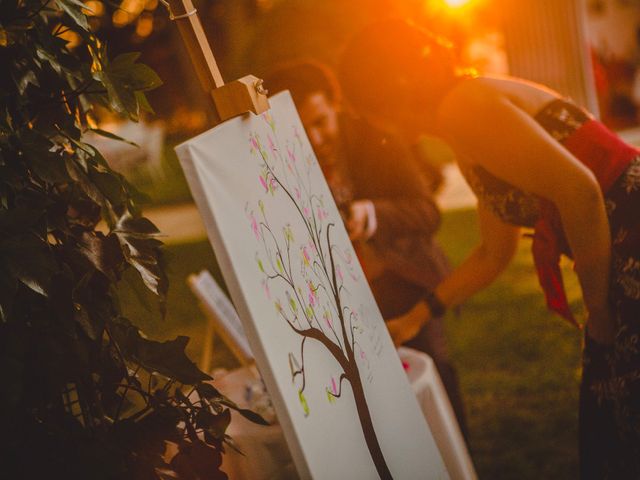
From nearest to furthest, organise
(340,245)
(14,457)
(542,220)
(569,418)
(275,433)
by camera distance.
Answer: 1. (14,457)
2. (340,245)
3. (542,220)
4. (275,433)
5. (569,418)

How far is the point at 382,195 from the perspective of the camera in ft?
8.23

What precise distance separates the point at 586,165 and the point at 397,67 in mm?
531

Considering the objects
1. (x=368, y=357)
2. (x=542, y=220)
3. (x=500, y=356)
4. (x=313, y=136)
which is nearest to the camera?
(x=368, y=357)

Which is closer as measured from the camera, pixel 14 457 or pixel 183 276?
pixel 14 457

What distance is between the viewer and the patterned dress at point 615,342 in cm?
152

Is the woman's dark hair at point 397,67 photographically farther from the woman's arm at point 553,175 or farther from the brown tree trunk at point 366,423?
the brown tree trunk at point 366,423

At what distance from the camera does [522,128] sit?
4.96 feet

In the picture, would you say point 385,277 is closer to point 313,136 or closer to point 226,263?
point 313,136

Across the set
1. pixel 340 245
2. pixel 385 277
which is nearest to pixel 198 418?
pixel 340 245

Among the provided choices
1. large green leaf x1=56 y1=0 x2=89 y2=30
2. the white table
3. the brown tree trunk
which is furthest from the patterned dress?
large green leaf x1=56 y1=0 x2=89 y2=30

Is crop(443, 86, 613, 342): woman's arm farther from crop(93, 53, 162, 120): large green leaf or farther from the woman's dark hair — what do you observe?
crop(93, 53, 162, 120): large green leaf

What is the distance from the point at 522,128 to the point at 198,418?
0.93 metres

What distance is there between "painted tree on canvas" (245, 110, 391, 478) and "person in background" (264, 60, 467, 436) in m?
0.85

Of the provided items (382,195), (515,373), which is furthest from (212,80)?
(515,373)
